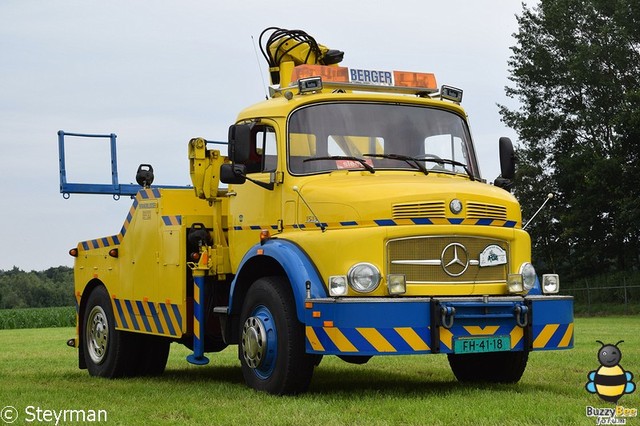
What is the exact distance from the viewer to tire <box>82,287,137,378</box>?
14184mm

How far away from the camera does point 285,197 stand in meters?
11.3

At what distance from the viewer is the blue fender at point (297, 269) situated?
405 inches

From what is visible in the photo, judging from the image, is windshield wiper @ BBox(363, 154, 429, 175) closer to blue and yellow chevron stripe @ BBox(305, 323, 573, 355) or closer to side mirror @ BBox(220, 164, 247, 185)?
side mirror @ BBox(220, 164, 247, 185)

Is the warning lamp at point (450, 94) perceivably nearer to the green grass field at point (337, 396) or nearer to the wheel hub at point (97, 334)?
the green grass field at point (337, 396)

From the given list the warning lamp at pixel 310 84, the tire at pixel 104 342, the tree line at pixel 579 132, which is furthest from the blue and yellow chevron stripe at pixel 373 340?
the tree line at pixel 579 132

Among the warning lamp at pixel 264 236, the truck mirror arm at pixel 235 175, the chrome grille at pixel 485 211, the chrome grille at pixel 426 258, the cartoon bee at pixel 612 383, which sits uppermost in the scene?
the truck mirror arm at pixel 235 175

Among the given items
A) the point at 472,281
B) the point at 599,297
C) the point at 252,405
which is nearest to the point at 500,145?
the point at 472,281

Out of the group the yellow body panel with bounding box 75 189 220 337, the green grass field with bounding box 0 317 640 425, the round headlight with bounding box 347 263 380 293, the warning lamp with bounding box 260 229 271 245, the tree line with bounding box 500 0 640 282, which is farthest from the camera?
the tree line with bounding box 500 0 640 282

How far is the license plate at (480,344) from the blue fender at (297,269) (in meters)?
1.31

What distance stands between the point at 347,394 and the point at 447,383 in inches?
68.4

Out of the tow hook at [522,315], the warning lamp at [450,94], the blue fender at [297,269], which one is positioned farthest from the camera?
the warning lamp at [450,94]

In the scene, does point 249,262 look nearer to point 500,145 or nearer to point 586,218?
point 500,145

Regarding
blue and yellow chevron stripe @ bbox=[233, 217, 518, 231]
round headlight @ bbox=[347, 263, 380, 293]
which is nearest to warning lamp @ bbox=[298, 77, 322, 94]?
blue and yellow chevron stripe @ bbox=[233, 217, 518, 231]

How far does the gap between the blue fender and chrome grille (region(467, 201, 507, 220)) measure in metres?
1.56
